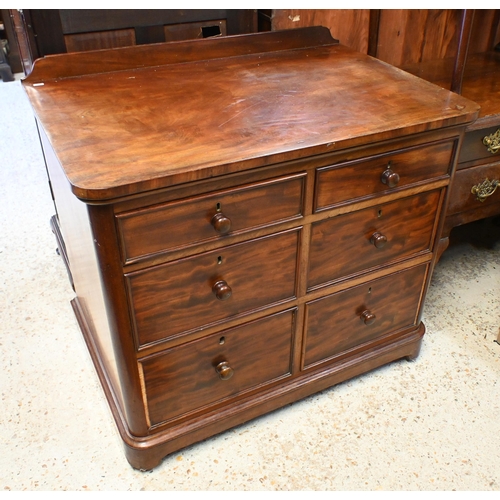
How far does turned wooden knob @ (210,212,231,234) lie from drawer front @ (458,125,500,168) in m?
0.87

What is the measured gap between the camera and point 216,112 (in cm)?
135

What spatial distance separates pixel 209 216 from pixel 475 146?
949mm

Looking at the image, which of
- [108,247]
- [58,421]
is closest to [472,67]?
[108,247]

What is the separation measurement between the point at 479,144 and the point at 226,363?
1.00 metres

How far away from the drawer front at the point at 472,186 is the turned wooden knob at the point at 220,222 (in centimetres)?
88

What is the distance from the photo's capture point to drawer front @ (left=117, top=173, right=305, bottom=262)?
1138 millimetres

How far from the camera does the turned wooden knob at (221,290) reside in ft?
4.23

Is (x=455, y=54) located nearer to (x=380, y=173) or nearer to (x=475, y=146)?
(x=475, y=146)

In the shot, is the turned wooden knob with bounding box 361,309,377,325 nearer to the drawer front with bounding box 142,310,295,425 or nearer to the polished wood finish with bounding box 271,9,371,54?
the drawer front with bounding box 142,310,295,425

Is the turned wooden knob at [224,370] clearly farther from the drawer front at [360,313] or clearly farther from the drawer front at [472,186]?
the drawer front at [472,186]

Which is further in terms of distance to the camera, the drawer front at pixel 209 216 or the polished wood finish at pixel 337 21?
the polished wood finish at pixel 337 21

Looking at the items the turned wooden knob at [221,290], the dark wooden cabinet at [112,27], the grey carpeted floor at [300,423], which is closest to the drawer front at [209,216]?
the turned wooden knob at [221,290]

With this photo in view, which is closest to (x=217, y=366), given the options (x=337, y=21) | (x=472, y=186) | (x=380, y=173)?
(x=380, y=173)
